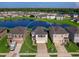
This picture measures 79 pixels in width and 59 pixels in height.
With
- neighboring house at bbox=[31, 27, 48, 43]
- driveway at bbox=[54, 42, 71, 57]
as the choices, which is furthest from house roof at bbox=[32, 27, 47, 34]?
driveway at bbox=[54, 42, 71, 57]

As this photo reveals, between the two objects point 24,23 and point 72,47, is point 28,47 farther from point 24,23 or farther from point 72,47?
point 72,47

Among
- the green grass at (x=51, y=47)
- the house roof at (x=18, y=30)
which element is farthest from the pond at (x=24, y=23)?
the green grass at (x=51, y=47)

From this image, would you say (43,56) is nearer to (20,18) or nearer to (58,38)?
(58,38)

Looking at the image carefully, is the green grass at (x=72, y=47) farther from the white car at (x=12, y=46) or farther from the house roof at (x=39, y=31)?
the white car at (x=12, y=46)

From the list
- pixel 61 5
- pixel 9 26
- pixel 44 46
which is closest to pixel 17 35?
pixel 9 26

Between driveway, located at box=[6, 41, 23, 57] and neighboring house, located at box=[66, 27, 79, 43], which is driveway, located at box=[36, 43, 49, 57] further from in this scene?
neighboring house, located at box=[66, 27, 79, 43]

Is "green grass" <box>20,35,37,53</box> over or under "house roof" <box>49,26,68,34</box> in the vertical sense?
under

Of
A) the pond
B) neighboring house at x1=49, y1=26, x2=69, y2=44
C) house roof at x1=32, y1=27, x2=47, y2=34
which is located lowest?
neighboring house at x1=49, y1=26, x2=69, y2=44
